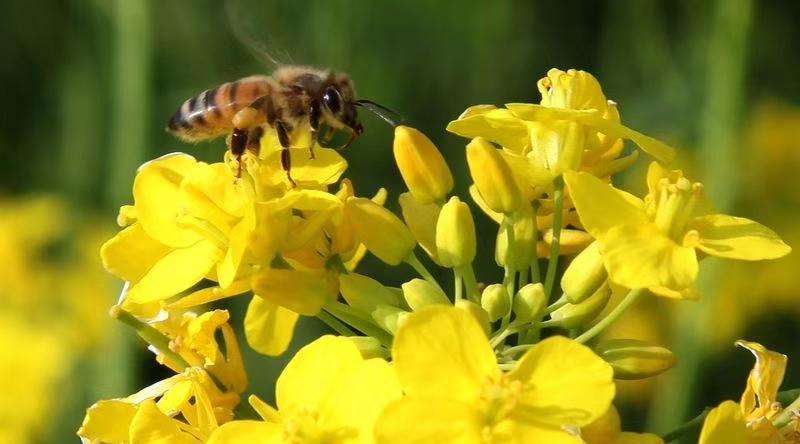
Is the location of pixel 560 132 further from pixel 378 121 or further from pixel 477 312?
pixel 378 121

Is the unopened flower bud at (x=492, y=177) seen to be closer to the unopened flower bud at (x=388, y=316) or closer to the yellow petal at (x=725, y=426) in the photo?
the unopened flower bud at (x=388, y=316)

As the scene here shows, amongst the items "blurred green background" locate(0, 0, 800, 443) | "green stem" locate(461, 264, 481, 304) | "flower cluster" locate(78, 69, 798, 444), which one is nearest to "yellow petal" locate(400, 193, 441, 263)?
"flower cluster" locate(78, 69, 798, 444)

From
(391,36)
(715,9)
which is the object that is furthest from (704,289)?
(391,36)

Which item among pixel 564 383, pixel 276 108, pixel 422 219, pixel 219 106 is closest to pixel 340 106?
pixel 276 108

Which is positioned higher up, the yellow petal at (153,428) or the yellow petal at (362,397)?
the yellow petal at (362,397)

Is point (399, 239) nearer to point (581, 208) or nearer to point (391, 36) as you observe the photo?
point (581, 208)

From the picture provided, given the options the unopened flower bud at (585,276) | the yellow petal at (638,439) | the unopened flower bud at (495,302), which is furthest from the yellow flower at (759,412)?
the unopened flower bud at (495,302)
